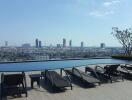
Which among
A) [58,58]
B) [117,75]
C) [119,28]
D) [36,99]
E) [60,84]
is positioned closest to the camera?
[36,99]

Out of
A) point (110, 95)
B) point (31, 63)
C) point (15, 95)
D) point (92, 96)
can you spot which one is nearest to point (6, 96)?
point (15, 95)

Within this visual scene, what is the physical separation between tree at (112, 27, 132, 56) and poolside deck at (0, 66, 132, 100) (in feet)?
66.1

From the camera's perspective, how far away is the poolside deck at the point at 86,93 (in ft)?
22.6

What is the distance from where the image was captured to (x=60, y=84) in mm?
7570

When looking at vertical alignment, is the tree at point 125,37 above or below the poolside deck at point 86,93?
above

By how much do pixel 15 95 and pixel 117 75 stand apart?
4657mm

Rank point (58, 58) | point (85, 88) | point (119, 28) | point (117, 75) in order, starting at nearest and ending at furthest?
point (85, 88) → point (117, 75) → point (58, 58) → point (119, 28)

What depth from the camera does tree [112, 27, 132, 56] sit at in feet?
92.2

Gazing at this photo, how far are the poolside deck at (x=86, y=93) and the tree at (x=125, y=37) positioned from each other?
20151 mm

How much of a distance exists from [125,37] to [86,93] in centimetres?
2238

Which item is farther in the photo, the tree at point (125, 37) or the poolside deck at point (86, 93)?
the tree at point (125, 37)

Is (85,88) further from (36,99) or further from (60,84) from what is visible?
(36,99)

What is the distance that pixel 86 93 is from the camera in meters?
7.46

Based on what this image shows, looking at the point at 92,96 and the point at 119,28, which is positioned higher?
the point at 119,28
